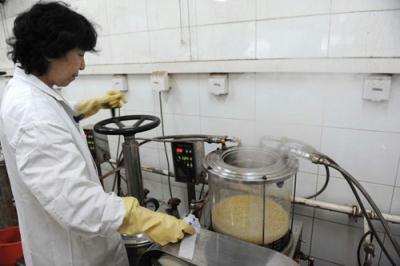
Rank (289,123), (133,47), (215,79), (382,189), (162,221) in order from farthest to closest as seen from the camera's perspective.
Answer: (133,47), (215,79), (289,123), (382,189), (162,221)

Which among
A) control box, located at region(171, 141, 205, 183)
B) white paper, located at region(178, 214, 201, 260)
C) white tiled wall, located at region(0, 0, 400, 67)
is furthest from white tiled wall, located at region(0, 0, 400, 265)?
white paper, located at region(178, 214, 201, 260)

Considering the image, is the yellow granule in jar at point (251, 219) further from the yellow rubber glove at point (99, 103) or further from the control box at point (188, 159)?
the yellow rubber glove at point (99, 103)

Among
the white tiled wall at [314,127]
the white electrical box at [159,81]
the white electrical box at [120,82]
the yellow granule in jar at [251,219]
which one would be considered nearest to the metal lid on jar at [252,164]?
the yellow granule in jar at [251,219]

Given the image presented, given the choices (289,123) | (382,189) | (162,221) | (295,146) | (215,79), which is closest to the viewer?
(162,221)

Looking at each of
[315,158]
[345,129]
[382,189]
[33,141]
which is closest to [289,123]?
[345,129]

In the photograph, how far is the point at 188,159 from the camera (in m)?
1.38

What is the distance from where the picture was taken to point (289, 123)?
1340 mm

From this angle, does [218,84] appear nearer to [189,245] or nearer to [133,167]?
[133,167]

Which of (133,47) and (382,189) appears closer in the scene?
(382,189)

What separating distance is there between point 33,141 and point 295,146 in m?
0.90

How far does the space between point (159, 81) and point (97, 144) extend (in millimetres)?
662

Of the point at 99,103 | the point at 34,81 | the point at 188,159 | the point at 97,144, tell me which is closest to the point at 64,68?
the point at 34,81

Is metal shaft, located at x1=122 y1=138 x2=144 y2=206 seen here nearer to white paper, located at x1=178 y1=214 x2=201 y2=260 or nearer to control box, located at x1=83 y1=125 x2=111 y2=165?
white paper, located at x1=178 y1=214 x2=201 y2=260

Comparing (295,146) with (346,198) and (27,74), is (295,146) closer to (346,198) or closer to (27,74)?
(346,198)
